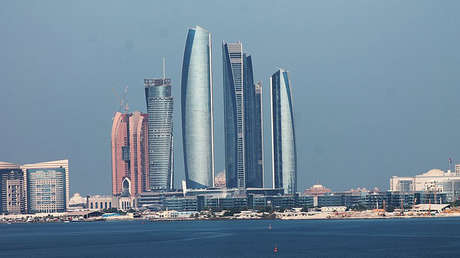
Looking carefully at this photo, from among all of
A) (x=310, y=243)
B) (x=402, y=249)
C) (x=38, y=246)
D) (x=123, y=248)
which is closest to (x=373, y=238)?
(x=310, y=243)

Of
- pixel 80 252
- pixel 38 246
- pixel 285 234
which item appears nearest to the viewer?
pixel 80 252

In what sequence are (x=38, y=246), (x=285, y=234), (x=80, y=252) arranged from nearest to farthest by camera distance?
(x=80, y=252) → (x=38, y=246) → (x=285, y=234)

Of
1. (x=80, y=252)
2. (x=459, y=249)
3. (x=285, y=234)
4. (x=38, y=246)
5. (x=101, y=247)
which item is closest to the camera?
(x=459, y=249)

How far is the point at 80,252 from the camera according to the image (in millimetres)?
140125

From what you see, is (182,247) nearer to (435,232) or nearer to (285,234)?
(285,234)

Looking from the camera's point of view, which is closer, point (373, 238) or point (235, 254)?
point (235, 254)

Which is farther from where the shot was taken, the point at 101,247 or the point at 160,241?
the point at 160,241

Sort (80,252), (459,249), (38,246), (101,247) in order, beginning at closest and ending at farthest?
(459,249), (80,252), (101,247), (38,246)

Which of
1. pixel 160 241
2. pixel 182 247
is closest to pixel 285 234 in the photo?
pixel 160 241

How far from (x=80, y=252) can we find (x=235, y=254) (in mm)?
25325

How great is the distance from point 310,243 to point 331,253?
2168cm

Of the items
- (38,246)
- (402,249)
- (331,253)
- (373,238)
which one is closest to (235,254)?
(331,253)

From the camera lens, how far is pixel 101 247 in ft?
493

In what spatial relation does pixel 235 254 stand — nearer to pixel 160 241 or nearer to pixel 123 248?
pixel 123 248
